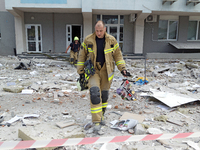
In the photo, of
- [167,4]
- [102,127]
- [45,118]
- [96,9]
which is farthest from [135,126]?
[167,4]

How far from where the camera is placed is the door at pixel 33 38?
49.6 feet

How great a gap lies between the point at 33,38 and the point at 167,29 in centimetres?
1129

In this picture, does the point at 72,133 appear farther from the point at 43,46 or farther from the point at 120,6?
the point at 43,46

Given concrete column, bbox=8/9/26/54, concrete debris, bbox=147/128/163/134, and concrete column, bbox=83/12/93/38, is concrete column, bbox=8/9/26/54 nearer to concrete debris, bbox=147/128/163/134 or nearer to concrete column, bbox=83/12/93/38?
concrete column, bbox=83/12/93/38

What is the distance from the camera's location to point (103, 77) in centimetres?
315

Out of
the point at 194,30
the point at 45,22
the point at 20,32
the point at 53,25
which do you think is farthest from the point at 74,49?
the point at 194,30

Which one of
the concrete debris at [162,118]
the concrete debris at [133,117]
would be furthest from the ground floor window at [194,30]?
the concrete debris at [133,117]

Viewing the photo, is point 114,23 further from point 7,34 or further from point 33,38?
point 7,34

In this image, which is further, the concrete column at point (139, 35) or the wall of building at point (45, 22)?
the wall of building at point (45, 22)

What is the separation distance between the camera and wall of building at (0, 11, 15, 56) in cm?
1508

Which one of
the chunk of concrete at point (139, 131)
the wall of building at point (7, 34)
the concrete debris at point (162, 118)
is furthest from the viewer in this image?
the wall of building at point (7, 34)

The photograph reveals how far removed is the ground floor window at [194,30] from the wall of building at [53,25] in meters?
9.43

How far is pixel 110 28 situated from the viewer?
15.4 m

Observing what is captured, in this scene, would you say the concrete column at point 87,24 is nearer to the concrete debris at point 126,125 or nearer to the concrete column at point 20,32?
the concrete column at point 20,32
